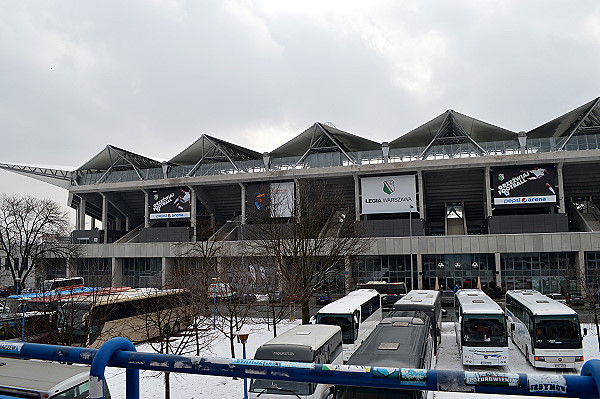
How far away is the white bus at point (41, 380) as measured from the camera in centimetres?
459

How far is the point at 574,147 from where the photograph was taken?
4344 centimetres

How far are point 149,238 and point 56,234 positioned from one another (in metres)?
11.2

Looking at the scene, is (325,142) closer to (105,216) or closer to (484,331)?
(105,216)

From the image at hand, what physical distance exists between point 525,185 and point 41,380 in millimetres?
46574

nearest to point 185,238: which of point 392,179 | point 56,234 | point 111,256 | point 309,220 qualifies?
point 111,256

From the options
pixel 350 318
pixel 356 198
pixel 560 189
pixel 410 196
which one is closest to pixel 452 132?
pixel 410 196

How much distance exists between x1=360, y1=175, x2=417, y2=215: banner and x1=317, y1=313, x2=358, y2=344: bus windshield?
29.3 m

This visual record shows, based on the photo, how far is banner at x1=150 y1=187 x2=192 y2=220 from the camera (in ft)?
176

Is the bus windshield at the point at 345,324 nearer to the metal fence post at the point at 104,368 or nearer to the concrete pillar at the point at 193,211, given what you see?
the metal fence post at the point at 104,368

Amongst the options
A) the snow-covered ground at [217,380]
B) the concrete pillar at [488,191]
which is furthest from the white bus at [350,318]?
the concrete pillar at [488,191]

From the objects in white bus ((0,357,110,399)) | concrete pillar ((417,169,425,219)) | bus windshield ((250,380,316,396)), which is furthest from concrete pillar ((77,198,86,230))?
white bus ((0,357,110,399))

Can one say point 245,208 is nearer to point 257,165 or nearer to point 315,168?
point 257,165

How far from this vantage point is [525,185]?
44.2 meters

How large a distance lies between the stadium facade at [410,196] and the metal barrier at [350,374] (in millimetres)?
35993
